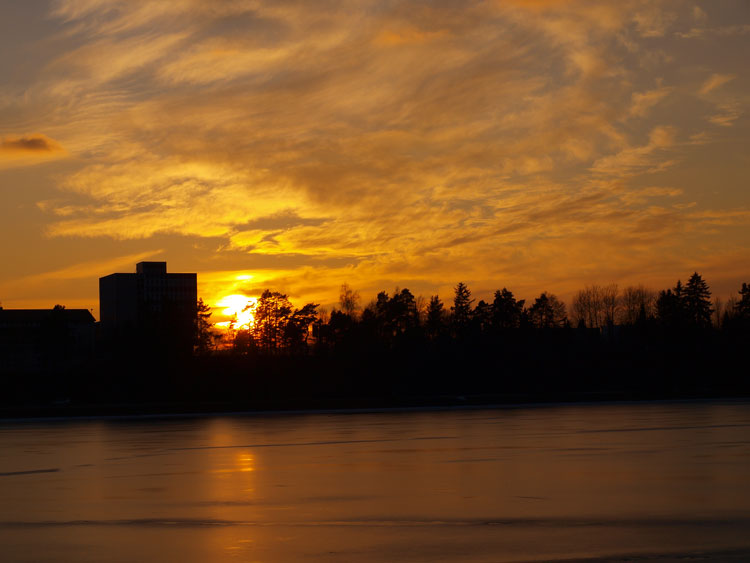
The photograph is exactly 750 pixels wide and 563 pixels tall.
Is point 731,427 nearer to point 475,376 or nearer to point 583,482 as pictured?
point 583,482

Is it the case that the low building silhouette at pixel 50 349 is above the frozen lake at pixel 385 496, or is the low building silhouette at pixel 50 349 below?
above

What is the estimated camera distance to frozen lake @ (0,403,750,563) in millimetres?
12180

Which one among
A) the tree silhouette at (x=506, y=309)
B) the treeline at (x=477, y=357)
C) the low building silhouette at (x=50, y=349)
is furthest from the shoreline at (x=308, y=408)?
the tree silhouette at (x=506, y=309)

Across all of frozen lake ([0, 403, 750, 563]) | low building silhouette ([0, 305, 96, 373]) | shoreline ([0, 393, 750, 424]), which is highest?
low building silhouette ([0, 305, 96, 373])

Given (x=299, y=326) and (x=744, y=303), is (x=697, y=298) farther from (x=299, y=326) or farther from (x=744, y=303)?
(x=299, y=326)

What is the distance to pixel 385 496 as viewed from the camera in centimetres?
1650

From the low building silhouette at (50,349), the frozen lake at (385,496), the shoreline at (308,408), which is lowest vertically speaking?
the shoreline at (308,408)

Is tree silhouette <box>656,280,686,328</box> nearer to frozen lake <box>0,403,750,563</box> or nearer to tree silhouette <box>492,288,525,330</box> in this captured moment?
tree silhouette <box>492,288,525,330</box>

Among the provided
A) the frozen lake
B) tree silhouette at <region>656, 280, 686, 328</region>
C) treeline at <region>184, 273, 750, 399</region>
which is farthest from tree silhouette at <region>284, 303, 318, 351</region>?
the frozen lake

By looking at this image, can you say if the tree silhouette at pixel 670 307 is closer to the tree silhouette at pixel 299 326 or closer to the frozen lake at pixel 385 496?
the tree silhouette at pixel 299 326

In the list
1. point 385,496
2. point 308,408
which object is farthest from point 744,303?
point 385,496

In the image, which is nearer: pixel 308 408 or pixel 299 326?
pixel 308 408

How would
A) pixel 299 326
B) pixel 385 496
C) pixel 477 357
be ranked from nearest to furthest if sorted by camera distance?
pixel 385 496 < pixel 477 357 < pixel 299 326

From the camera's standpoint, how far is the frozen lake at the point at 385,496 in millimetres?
12180
